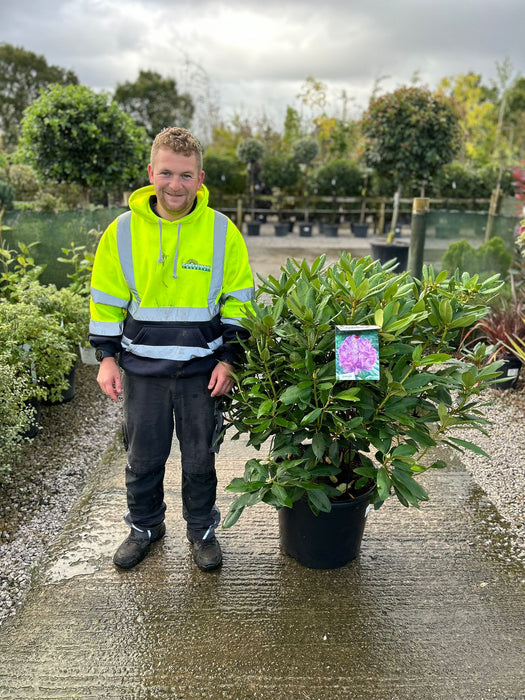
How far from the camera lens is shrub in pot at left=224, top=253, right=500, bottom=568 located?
5.95 feet

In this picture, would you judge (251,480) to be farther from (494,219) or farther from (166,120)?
(166,120)

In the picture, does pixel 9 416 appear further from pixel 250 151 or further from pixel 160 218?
pixel 250 151

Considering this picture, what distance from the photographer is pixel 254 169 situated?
15.9m

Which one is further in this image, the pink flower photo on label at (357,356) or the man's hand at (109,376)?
the man's hand at (109,376)

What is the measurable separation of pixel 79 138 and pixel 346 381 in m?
5.48

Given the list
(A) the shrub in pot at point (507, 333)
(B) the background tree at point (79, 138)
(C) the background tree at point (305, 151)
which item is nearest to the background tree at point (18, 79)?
(C) the background tree at point (305, 151)

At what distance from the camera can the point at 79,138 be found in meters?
6.12

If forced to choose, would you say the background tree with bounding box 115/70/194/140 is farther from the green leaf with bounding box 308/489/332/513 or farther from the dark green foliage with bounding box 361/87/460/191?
the green leaf with bounding box 308/489/332/513

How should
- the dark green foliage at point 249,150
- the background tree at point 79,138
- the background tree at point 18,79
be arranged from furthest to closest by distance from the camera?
1. the background tree at point 18,79
2. the dark green foliage at point 249,150
3. the background tree at point 79,138

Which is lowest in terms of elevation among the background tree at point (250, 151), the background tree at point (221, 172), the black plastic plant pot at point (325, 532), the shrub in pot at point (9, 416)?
the black plastic plant pot at point (325, 532)

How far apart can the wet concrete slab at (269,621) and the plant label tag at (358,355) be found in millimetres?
986

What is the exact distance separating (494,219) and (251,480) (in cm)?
552

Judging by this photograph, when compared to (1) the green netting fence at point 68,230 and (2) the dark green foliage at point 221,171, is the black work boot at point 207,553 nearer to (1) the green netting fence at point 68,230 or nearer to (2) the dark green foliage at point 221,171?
(1) the green netting fence at point 68,230

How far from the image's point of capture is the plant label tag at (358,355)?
174 centimetres
